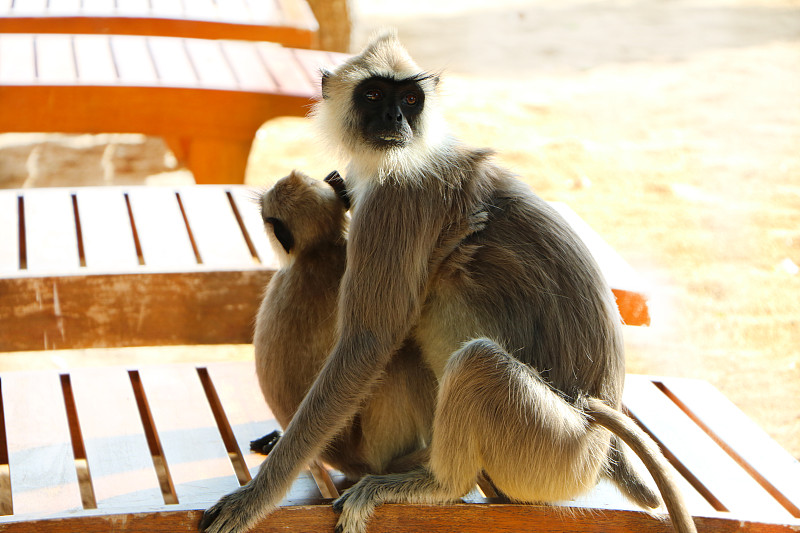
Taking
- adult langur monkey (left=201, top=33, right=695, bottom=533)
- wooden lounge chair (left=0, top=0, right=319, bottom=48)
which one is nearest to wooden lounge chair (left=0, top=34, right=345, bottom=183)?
wooden lounge chair (left=0, top=0, right=319, bottom=48)

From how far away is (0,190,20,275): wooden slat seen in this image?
3.06 metres

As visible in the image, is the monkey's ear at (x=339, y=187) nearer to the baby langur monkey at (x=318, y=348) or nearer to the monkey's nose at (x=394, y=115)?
the baby langur monkey at (x=318, y=348)

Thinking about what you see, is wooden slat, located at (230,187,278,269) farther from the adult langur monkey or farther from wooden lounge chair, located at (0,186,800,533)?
the adult langur monkey

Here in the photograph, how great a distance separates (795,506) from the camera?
2412mm

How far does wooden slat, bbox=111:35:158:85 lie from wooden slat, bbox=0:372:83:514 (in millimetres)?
2261

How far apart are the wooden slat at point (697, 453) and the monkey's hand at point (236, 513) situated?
116cm

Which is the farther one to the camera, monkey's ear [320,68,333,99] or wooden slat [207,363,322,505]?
monkey's ear [320,68,333,99]

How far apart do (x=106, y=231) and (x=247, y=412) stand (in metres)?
1.03

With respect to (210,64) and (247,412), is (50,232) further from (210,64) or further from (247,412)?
(210,64)

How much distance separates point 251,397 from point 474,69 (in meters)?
6.62

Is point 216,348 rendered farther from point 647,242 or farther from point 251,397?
point 647,242

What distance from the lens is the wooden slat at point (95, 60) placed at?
4.69m

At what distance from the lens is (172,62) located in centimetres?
506

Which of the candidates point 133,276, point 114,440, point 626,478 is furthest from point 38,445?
point 626,478
